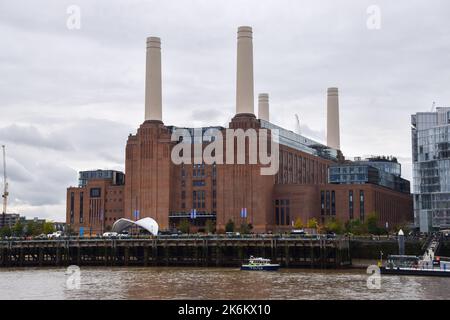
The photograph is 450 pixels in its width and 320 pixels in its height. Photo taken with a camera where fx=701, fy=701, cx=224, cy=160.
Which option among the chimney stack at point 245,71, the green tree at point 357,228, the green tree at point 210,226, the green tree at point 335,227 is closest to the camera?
the green tree at point 357,228

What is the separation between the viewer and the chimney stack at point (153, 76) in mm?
177375

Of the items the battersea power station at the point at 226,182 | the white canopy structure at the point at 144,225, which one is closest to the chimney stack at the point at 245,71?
the battersea power station at the point at 226,182

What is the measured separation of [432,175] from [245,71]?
178 ft

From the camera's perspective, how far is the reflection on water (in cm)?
6262

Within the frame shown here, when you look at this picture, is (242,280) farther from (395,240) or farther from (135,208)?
(135,208)

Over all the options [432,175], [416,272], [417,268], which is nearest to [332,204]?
[432,175]

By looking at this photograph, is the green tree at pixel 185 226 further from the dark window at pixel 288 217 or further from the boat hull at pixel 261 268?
the boat hull at pixel 261 268

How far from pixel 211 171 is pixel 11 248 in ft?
244

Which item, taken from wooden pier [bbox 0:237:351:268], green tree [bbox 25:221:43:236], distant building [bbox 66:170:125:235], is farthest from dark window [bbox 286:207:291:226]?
green tree [bbox 25:221:43:236]

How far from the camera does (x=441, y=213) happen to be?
451 ft

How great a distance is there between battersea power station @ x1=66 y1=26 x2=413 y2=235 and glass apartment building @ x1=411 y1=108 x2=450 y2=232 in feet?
97.0

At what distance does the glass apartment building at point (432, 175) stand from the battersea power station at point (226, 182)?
2956cm

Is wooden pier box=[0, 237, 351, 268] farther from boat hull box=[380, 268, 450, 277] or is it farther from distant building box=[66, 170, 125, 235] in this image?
distant building box=[66, 170, 125, 235]

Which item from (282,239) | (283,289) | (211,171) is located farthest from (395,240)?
(211,171)
